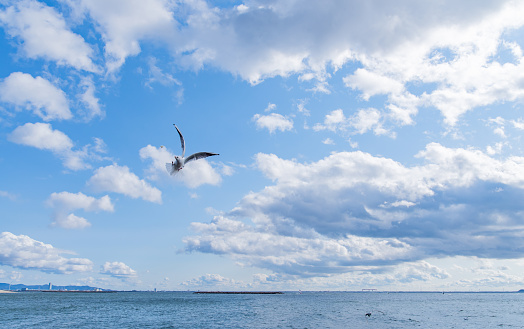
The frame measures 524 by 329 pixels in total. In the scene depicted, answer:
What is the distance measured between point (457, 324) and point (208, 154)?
69.3 metres

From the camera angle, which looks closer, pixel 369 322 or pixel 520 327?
pixel 520 327

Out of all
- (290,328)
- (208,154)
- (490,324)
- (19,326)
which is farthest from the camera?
(490,324)

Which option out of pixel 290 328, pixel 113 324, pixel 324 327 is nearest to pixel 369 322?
pixel 324 327

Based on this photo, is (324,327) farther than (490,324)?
No

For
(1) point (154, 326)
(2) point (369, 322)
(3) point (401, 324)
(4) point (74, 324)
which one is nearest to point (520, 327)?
(3) point (401, 324)

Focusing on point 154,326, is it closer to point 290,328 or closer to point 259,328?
point 259,328

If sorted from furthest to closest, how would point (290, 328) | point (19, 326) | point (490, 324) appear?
point (490, 324) → point (19, 326) → point (290, 328)

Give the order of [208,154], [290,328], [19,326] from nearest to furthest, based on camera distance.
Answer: [208,154] → [290,328] → [19,326]

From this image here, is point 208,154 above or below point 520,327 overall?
above

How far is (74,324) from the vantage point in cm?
6975

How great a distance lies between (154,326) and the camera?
217ft

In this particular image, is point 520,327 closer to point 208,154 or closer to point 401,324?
point 401,324

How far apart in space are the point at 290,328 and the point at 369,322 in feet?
62.5

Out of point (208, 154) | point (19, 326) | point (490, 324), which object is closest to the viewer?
point (208, 154)
